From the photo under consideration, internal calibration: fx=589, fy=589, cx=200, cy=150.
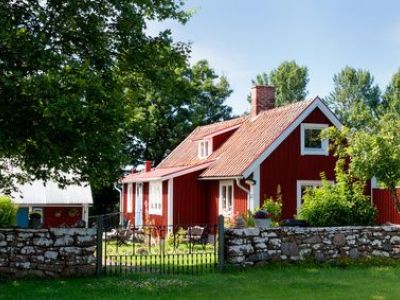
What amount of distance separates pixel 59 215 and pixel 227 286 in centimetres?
1908

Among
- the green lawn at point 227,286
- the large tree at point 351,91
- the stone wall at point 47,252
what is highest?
the large tree at point 351,91

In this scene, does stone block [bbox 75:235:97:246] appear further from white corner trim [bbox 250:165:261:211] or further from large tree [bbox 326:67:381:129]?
large tree [bbox 326:67:381:129]

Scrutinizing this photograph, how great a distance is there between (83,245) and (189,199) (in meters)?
13.5

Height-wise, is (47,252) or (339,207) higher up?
(339,207)

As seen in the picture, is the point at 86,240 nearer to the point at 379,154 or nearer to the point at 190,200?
the point at 379,154

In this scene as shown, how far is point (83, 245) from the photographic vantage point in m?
14.1

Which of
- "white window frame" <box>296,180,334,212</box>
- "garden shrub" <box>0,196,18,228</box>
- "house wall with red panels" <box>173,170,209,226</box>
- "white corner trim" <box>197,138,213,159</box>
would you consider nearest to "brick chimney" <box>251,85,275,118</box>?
"white corner trim" <box>197,138,213,159</box>

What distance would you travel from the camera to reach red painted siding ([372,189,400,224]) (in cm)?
2336

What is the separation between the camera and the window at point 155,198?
2908 cm

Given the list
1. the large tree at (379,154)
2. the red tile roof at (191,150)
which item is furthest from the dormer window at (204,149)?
the large tree at (379,154)

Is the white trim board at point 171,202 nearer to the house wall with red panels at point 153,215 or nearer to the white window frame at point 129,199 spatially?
the house wall with red panels at point 153,215

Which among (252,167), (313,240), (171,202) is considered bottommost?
(313,240)

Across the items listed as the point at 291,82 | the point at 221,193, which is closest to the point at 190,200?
the point at 221,193

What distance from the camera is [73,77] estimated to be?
1248cm
